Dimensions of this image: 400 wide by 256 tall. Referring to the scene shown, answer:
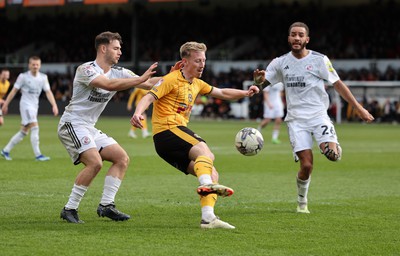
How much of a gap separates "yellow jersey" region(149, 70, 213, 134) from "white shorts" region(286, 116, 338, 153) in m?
1.67

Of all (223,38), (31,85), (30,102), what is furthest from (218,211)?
(223,38)

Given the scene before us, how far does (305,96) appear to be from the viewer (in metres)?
10.3

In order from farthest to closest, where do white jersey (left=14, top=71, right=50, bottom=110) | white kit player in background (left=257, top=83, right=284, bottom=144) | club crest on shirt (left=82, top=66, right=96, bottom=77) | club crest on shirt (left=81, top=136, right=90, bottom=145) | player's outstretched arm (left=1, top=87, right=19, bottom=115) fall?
white kit player in background (left=257, top=83, right=284, bottom=144), white jersey (left=14, top=71, right=50, bottom=110), player's outstretched arm (left=1, top=87, right=19, bottom=115), club crest on shirt (left=81, top=136, right=90, bottom=145), club crest on shirt (left=82, top=66, right=96, bottom=77)

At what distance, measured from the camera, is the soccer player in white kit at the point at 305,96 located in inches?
397

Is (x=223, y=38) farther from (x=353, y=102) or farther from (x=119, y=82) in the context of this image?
(x=119, y=82)

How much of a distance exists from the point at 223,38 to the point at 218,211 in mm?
46241

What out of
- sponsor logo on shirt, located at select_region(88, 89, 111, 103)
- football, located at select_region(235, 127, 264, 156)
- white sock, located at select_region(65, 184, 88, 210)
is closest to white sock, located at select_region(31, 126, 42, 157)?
sponsor logo on shirt, located at select_region(88, 89, 111, 103)

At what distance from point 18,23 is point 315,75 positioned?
56821 millimetres

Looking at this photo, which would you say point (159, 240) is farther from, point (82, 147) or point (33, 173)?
point (33, 173)

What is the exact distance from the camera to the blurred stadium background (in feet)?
143

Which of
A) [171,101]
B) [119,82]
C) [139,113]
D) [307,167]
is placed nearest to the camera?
[139,113]

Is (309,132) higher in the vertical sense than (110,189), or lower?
higher

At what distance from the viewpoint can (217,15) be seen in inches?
2229

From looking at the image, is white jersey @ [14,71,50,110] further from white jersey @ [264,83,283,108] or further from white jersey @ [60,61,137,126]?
white jersey @ [264,83,283,108]
